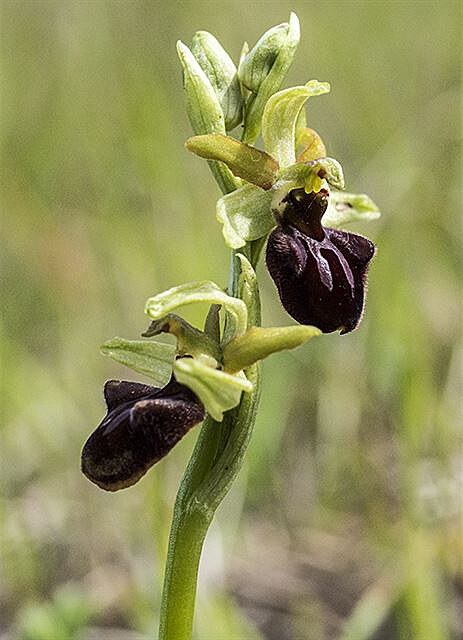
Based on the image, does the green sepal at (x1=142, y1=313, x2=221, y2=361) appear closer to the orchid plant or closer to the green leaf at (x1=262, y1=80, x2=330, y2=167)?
the orchid plant

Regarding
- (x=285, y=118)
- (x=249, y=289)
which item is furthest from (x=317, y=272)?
(x=285, y=118)

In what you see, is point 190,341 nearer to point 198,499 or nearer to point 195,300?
point 195,300

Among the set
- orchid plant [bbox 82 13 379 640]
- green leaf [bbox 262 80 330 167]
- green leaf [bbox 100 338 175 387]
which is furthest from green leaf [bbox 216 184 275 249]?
green leaf [bbox 100 338 175 387]

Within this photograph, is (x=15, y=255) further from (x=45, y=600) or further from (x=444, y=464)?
(x=444, y=464)

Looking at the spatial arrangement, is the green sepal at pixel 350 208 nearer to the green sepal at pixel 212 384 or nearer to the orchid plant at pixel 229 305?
the orchid plant at pixel 229 305

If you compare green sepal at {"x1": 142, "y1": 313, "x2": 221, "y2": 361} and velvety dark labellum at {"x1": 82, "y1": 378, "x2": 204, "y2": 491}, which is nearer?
velvety dark labellum at {"x1": 82, "y1": 378, "x2": 204, "y2": 491}

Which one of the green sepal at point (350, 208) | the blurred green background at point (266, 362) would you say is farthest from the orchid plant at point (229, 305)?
the blurred green background at point (266, 362)
